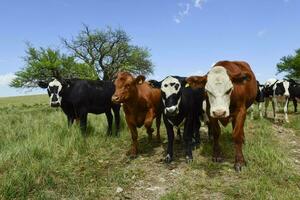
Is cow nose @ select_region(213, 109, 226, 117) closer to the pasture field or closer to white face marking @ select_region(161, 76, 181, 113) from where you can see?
white face marking @ select_region(161, 76, 181, 113)

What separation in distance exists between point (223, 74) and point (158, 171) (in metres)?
2.17

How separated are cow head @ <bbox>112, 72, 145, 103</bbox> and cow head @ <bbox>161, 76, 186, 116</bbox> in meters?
0.77

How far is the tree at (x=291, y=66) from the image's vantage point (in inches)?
1687

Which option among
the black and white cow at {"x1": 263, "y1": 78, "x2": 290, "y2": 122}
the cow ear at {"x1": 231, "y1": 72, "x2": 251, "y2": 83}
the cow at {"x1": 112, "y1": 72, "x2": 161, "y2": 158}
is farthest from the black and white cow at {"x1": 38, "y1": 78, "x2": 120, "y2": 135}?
the black and white cow at {"x1": 263, "y1": 78, "x2": 290, "y2": 122}

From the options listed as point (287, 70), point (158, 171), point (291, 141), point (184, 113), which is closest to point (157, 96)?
point (184, 113)

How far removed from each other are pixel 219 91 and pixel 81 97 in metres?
4.42

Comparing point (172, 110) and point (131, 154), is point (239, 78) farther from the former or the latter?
point (131, 154)

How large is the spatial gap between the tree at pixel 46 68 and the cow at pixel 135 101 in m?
25.5

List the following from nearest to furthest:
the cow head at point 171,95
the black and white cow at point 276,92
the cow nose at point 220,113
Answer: the cow nose at point 220,113
the cow head at point 171,95
the black and white cow at point 276,92

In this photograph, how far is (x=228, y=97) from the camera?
552 cm

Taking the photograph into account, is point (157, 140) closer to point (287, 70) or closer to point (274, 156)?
point (274, 156)

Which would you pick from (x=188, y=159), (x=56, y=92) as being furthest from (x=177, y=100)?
(x=56, y=92)

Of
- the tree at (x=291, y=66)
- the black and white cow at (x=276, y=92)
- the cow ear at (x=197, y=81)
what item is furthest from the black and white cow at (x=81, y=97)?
the tree at (x=291, y=66)

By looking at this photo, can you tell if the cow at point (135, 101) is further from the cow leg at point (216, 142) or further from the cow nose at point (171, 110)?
the cow leg at point (216, 142)
